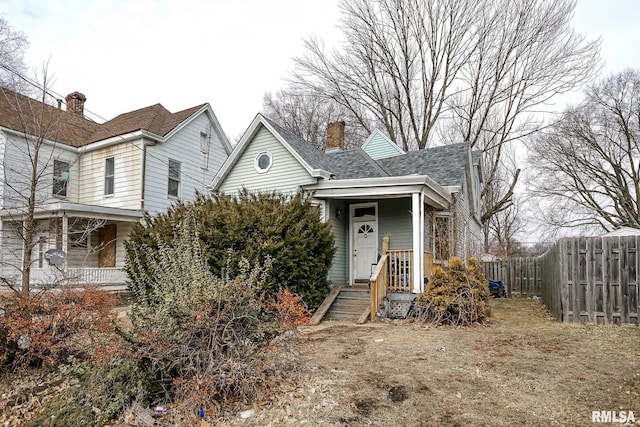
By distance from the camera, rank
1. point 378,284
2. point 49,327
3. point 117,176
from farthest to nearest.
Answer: point 117,176 → point 378,284 → point 49,327

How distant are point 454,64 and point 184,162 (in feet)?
45.3

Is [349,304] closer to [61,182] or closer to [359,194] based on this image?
[359,194]

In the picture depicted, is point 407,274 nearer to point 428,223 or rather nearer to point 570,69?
point 428,223

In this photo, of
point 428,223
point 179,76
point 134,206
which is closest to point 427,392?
point 428,223

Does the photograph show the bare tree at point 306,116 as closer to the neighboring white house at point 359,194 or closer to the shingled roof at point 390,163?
the shingled roof at point 390,163

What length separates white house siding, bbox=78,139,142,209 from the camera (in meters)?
14.8

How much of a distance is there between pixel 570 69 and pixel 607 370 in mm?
17482

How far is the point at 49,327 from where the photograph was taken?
5.12m

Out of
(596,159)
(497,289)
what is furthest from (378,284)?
(596,159)

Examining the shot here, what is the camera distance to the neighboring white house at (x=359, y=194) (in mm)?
10594

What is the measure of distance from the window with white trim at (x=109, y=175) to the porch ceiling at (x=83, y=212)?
73.9 inches

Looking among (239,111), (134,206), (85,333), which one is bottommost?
(85,333)

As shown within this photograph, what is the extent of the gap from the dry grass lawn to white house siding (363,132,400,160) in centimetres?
1144

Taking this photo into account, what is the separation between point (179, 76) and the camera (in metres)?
17.5
